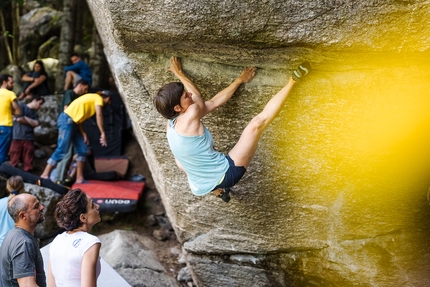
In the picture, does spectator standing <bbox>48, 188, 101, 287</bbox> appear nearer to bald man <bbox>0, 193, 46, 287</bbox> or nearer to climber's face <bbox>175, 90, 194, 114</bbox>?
bald man <bbox>0, 193, 46, 287</bbox>

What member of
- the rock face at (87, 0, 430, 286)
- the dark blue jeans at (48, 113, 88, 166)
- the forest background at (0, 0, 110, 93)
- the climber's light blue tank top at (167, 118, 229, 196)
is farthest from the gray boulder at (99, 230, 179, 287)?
the forest background at (0, 0, 110, 93)

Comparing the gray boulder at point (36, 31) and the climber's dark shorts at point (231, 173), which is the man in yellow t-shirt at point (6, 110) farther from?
the gray boulder at point (36, 31)

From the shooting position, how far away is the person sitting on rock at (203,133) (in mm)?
4121

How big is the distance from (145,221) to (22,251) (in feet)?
17.0

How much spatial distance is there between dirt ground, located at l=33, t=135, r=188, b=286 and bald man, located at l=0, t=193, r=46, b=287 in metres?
3.46

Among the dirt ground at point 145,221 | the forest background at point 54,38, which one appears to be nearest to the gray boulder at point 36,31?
the forest background at point 54,38

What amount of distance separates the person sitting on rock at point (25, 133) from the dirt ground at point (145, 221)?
78 centimetres

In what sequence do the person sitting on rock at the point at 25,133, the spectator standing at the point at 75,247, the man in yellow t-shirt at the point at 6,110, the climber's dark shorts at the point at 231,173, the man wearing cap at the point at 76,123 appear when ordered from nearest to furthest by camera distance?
1. the spectator standing at the point at 75,247
2. the climber's dark shorts at the point at 231,173
3. the man in yellow t-shirt at the point at 6,110
4. the man wearing cap at the point at 76,123
5. the person sitting on rock at the point at 25,133

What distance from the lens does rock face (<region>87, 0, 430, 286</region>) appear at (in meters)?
3.88

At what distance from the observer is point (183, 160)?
434 centimetres

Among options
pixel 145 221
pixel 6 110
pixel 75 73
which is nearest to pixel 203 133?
pixel 6 110

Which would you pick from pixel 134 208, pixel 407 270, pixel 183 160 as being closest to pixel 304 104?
pixel 183 160

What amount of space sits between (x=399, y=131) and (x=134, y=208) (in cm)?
533

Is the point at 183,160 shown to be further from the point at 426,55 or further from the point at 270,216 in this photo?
the point at 426,55
